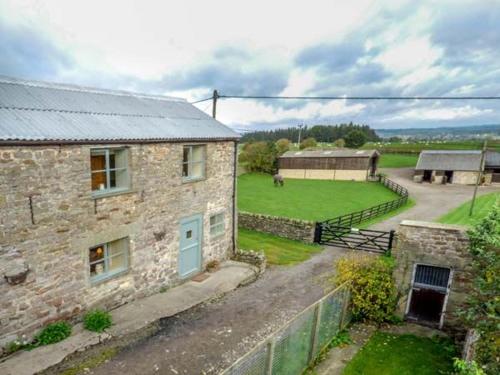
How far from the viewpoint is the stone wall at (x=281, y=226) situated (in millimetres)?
19719

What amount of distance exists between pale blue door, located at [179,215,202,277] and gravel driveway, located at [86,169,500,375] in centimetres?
215

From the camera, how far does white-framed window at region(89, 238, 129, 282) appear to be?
10003 millimetres

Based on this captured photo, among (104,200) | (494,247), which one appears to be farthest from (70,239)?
(494,247)

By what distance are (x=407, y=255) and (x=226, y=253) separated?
331 inches

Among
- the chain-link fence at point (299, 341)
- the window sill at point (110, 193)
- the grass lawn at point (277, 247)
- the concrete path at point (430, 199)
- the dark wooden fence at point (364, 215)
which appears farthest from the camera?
the concrete path at point (430, 199)

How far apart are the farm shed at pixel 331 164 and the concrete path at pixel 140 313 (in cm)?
4052

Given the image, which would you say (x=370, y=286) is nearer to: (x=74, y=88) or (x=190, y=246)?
(x=190, y=246)

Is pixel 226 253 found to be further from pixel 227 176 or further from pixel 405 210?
pixel 405 210

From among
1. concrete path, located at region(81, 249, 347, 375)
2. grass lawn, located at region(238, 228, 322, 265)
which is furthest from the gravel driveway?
grass lawn, located at region(238, 228, 322, 265)

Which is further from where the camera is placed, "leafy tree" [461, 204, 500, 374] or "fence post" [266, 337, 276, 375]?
"fence post" [266, 337, 276, 375]

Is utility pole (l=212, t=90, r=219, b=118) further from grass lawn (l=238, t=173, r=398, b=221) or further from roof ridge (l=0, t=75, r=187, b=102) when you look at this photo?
grass lawn (l=238, t=173, r=398, b=221)

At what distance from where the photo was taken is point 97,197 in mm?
9539

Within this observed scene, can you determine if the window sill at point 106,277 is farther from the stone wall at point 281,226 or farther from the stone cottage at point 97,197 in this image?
the stone wall at point 281,226

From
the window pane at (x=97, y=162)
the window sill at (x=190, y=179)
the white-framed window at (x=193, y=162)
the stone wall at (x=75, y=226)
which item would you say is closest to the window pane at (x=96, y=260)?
the stone wall at (x=75, y=226)
